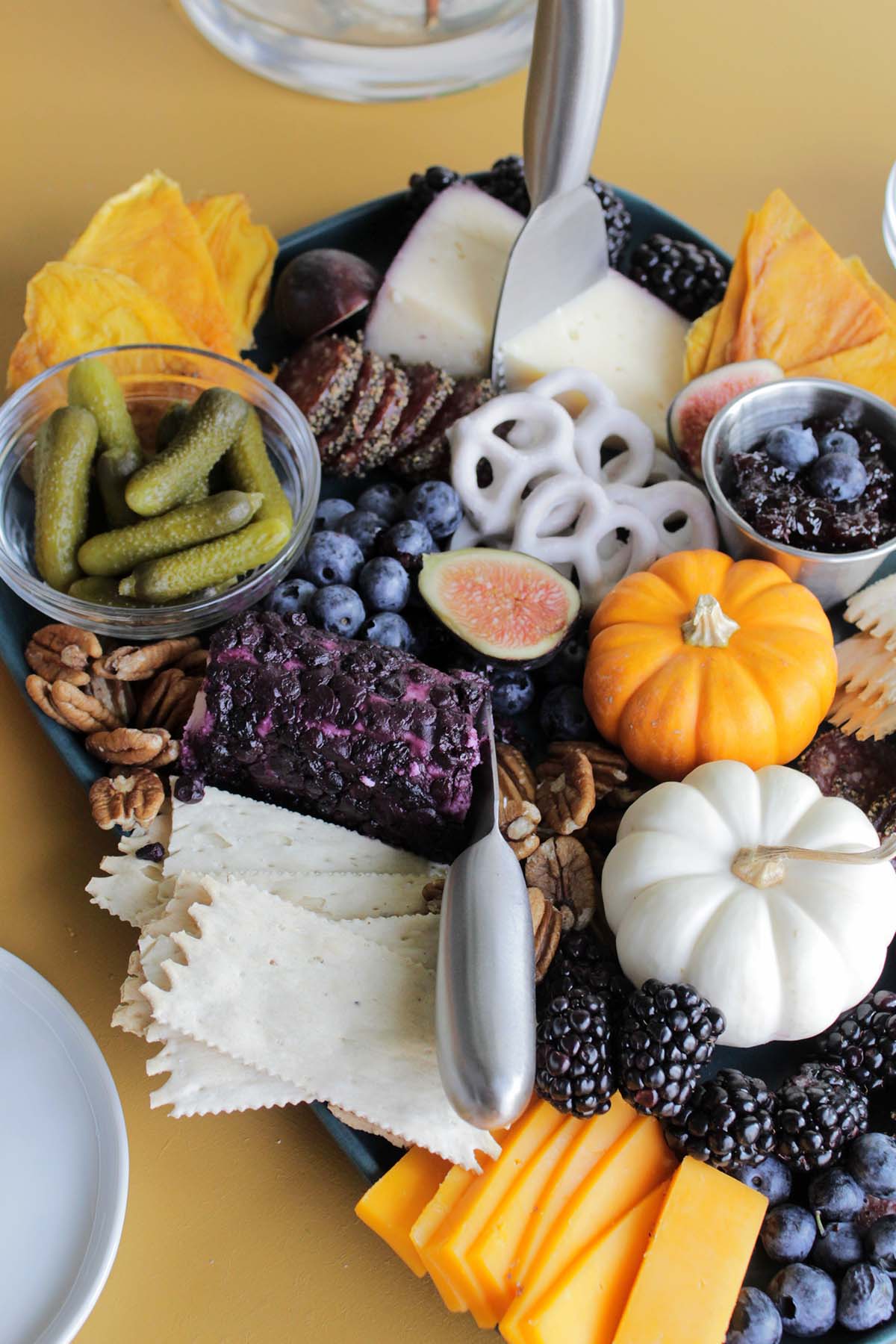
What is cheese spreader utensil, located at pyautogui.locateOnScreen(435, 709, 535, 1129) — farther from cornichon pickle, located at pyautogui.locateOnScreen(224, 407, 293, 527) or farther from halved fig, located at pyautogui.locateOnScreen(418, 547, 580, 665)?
cornichon pickle, located at pyautogui.locateOnScreen(224, 407, 293, 527)

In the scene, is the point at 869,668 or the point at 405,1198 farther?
the point at 869,668

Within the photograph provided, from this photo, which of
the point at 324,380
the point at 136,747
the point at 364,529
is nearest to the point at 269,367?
the point at 324,380

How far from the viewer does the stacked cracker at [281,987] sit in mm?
1313

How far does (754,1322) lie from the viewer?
4.14ft

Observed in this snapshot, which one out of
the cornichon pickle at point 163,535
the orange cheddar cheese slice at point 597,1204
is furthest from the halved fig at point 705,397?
the orange cheddar cheese slice at point 597,1204

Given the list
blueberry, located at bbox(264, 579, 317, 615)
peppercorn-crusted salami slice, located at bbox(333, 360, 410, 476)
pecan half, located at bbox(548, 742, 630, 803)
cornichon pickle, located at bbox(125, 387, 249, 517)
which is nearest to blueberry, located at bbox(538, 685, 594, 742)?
pecan half, located at bbox(548, 742, 630, 803)

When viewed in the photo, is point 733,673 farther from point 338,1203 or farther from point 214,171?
point 214,171

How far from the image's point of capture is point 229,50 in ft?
8.03

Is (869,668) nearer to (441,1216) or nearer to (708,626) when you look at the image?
(708,626)

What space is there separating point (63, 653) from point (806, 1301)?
1.20 m

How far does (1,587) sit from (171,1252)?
93 cm

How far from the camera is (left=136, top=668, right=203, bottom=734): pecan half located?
1614mm

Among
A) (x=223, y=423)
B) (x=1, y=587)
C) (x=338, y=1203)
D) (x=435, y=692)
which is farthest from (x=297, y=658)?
(x=338, y=1203)

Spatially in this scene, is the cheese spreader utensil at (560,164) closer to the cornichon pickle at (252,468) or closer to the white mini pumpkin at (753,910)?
the cornichon pickle at (252,468)
